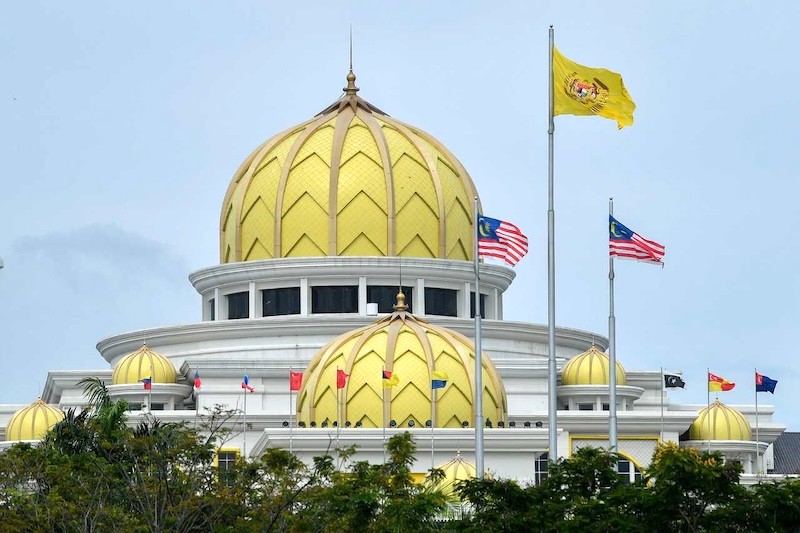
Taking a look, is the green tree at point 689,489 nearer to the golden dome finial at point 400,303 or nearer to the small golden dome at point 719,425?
the golden dome finial at point 400,303

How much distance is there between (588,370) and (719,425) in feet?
15.3

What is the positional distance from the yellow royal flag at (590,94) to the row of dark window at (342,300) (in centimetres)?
3386

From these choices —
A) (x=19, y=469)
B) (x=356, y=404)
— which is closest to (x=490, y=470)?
(x=356, y=404)

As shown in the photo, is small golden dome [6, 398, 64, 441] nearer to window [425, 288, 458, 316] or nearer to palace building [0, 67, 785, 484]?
palace building [0, 67, 785, 484]

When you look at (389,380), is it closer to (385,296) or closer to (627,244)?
(385,296)

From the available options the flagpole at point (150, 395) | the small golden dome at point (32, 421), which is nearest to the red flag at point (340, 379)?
the flagpole at point (150, 395)

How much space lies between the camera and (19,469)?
224ft

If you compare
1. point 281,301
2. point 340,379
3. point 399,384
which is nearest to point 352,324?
point 281,301

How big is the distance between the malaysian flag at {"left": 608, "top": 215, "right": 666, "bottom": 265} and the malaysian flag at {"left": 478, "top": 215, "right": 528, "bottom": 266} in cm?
353

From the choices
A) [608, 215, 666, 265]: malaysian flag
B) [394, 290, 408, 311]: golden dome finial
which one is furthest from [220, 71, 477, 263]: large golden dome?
[608, 215, 666, 265]: malaysian flag

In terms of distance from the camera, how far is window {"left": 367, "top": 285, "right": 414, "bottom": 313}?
325 feet

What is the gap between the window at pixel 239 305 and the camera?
10075 cm

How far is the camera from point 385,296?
325 ft

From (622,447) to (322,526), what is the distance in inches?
1150
